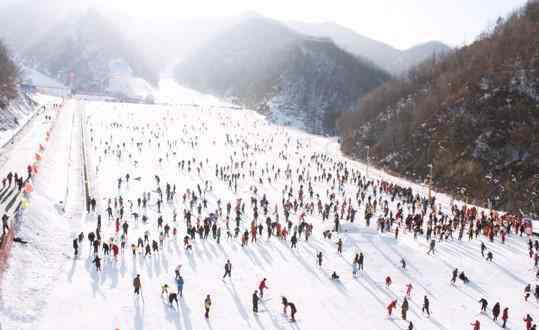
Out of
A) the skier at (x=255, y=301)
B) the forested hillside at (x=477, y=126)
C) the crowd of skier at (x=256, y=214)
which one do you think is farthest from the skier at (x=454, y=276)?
the forested hillside at (x=477, y=126)

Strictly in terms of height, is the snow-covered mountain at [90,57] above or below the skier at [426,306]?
above

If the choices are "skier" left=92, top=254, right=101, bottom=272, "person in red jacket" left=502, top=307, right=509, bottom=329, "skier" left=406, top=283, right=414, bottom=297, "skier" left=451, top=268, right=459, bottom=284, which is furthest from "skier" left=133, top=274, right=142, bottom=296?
"skier" left=451, top=268, right=459, bottom=284

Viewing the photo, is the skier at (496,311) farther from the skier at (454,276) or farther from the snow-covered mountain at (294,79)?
the snow-covered mountain at (294,79)

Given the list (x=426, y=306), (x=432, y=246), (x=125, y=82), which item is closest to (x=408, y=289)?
(x=426, y=306)

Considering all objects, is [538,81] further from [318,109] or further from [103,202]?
[318,109]

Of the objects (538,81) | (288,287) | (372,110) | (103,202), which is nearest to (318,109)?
(372,110)

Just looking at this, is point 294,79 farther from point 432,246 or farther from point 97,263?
point 97,263
